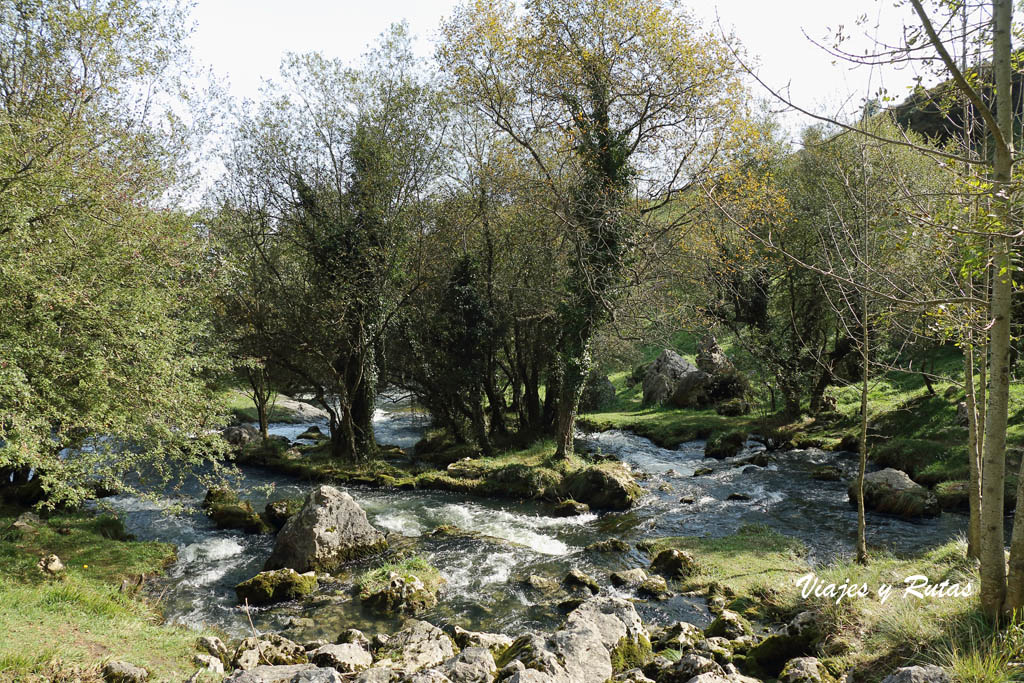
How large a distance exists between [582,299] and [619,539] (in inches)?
368

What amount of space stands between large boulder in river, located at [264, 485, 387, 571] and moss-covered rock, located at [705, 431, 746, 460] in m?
15.6

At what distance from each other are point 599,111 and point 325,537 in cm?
1614

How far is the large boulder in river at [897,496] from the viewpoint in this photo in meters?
16.0

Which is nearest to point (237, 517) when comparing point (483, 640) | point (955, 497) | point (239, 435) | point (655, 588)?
point (483, 640)

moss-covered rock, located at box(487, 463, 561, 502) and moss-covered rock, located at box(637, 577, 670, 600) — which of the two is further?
moss-covered rock, located at box(487, 463, 561, 502)

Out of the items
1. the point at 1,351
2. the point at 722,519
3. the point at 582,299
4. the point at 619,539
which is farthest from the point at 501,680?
the point at 582,299

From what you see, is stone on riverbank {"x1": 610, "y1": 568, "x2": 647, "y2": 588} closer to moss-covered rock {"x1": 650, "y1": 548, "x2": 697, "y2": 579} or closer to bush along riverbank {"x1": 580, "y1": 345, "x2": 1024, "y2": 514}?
moss-covered rock {"x1": 650, "y1": 548, "x2": 697, "y2": 579}

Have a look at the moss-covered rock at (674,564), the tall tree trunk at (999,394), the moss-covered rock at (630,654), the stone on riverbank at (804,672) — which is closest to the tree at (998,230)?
the tall tree trunk at (999,394)

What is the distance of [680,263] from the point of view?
20.8 meters

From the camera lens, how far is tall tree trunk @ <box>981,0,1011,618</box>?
6.31m

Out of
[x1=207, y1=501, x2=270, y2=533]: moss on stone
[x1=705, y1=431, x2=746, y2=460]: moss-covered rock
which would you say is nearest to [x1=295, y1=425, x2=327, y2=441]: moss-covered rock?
[x1=207, y1=501, x2=270, y2=533]: moss on stone

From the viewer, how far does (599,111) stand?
2092 centimetres

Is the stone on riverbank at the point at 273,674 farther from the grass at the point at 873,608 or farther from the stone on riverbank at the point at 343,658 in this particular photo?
the grass at the point at 873,608

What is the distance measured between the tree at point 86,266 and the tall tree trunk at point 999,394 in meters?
13.8
